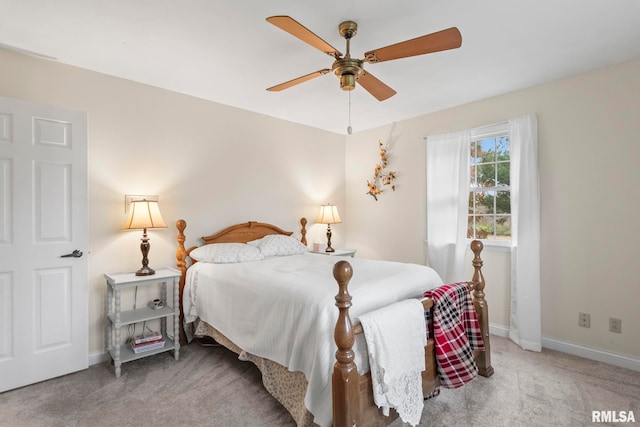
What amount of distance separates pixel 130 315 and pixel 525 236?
3653 millimetres

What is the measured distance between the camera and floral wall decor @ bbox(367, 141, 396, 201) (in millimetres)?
4293

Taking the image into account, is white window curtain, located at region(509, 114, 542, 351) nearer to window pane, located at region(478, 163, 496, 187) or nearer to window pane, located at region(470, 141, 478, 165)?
window pane, located at region(478, 163, 496, 187)

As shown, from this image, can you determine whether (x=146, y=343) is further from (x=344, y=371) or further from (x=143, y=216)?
(x=344, y=371)

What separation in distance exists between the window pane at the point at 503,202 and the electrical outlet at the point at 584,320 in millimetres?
1126

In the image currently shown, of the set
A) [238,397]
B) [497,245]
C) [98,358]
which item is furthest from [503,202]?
[98,358]

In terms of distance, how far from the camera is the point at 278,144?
13.4 feet

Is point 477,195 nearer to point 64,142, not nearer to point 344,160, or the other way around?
point 344,160

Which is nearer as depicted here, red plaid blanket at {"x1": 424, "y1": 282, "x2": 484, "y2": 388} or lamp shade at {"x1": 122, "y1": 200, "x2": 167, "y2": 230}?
red plaid blanket at {"x1": 424, "y1": 282, "x2": 484, "y2": 388}

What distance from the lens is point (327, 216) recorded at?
427cm

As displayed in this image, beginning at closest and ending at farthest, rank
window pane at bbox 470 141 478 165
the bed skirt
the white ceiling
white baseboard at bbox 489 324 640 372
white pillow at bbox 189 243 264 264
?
the bed skirt → the white ceiling → white baseboard at bbox 489 324 640 372 → white pillow at bbox 189 243 264 264 → window pane at bbox 470 141 478 165

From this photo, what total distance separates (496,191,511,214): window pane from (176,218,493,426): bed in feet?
4.05

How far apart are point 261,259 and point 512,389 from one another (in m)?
2.31

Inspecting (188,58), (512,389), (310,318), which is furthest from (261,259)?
(512,389)

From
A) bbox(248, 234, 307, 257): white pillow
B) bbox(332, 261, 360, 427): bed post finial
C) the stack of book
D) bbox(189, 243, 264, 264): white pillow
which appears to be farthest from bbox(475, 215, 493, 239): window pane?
the stack of book
